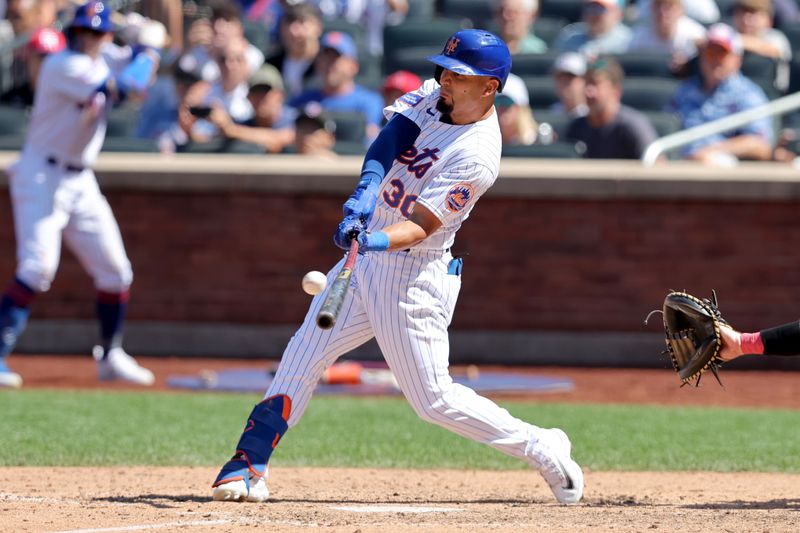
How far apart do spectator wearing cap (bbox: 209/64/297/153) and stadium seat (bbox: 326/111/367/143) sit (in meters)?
0.43

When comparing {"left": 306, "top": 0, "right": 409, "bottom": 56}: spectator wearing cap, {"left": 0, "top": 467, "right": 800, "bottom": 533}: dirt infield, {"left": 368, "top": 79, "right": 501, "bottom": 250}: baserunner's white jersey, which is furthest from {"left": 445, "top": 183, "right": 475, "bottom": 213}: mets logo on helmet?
{"left": 306, "top": 0, "right": 409, "bottom": 56}: spectator wearing cap

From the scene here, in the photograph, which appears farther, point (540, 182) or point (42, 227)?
point (540, 182)

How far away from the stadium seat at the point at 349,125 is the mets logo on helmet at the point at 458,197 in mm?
6114

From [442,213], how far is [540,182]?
211 inches

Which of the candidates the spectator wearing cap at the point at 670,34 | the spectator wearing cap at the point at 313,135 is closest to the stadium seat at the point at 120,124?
the spectator wearing cap at the point at 313,135

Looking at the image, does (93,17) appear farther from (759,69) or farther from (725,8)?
(725,8)

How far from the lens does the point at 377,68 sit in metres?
12.5

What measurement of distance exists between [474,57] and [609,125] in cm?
582

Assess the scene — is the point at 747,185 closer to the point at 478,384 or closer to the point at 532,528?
the point at 478,384

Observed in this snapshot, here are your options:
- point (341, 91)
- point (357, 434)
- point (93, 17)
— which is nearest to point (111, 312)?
point (93, 17)

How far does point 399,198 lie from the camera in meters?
5.31

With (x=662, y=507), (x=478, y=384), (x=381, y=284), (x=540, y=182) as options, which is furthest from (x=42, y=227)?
(x=662, y=507)

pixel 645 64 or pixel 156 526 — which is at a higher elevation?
pixel 156 526

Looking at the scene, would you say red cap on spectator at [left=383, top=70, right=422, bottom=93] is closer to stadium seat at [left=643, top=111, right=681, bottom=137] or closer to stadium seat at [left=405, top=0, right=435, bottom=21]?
stadium seat at [left=643, top=111, right=681, bottom=137]
